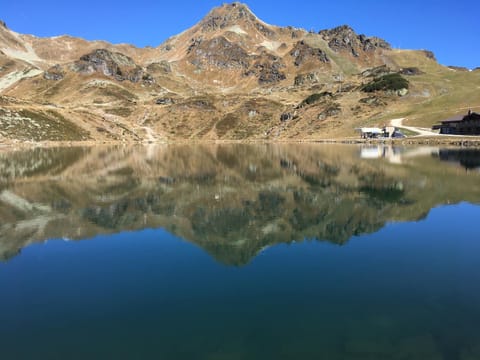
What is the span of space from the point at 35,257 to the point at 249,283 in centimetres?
1506

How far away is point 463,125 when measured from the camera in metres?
142

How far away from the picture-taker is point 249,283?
65.0 ft

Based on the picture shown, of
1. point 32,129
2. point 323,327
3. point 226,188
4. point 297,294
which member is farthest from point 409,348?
point 32,129

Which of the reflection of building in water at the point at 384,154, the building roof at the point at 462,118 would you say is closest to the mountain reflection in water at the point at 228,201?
the reflection of building in water at the point at 384,154

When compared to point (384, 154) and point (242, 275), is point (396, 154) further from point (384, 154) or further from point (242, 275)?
point (242, 275)

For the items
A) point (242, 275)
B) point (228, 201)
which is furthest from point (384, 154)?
point (242, 275)

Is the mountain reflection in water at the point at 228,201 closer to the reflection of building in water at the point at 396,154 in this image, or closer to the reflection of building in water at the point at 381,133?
the reflection of building in water at the point at 396,154

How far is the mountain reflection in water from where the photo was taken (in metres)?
30.8

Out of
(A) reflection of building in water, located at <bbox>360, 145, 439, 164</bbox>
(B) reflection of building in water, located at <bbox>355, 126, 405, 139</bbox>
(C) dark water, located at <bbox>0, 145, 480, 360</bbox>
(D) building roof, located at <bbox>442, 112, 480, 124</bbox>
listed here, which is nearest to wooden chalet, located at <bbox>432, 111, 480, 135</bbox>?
(D) building roof, located at <bbox>442, 112, 480, 124</bbox>

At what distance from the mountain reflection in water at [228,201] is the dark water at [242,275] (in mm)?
285

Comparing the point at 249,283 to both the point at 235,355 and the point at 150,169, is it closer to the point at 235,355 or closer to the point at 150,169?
the point at 235,355

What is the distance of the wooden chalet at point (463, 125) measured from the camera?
13788cm

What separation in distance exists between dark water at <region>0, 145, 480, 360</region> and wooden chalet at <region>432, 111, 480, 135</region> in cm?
10638

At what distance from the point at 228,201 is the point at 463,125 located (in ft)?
431
